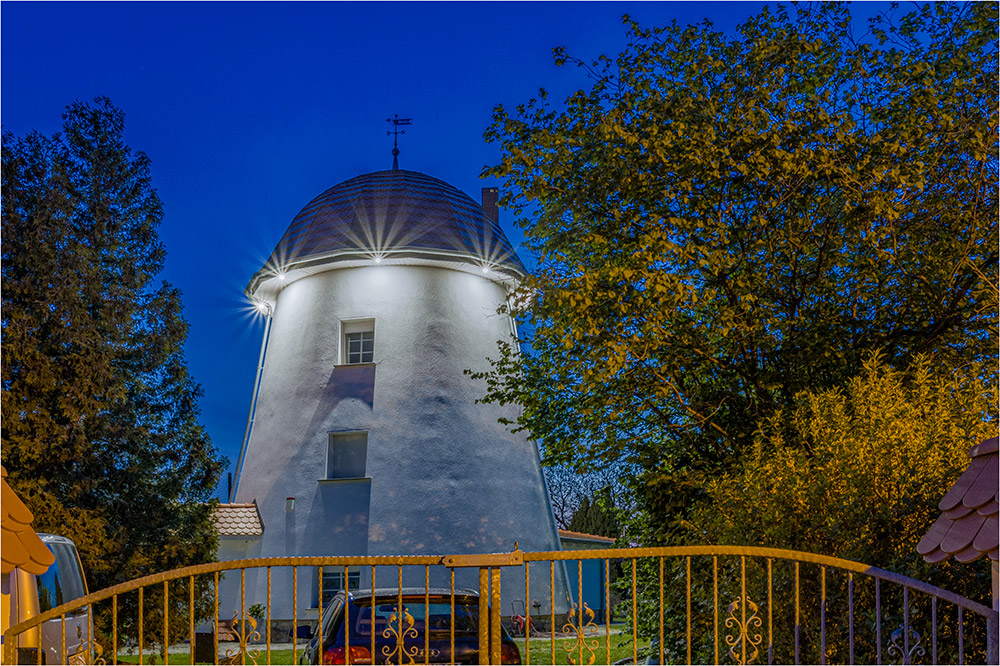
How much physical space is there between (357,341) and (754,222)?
1381cm

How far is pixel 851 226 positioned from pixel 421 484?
12.6 metres

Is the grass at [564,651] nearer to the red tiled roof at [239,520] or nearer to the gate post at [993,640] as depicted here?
the red tiled roof at [239,520]

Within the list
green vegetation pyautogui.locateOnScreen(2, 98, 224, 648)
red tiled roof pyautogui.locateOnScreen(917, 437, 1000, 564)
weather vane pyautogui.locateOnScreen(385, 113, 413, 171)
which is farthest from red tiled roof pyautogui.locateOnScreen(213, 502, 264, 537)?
red tiled roof pyautogui.locateOnScreen(917, 437, 1000, 564)

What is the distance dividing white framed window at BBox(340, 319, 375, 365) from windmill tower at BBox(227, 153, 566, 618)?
33mm

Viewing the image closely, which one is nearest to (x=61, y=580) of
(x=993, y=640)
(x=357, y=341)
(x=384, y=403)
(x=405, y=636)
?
(x=405, y=636)

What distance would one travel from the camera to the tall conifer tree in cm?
1688

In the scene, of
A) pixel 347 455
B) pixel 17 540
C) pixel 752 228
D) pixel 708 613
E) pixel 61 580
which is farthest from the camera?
pixel 347 455

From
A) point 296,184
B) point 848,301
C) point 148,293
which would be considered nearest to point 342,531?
point 148,293

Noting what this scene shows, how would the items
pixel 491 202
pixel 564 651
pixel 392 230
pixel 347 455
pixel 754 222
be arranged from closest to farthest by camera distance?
pixel 754 222, pixel 564 651, pixel 347 455, pixel 392 230, pixel 491 202

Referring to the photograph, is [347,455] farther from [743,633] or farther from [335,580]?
[743,633]

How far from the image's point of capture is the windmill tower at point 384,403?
69.7 feet

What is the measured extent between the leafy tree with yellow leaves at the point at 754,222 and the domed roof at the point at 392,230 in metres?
11.1

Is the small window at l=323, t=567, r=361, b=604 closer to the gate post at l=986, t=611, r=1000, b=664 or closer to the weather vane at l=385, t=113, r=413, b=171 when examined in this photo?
the weather vane at l=385, t=113, r=413, b=171

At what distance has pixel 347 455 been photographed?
22297 mm
